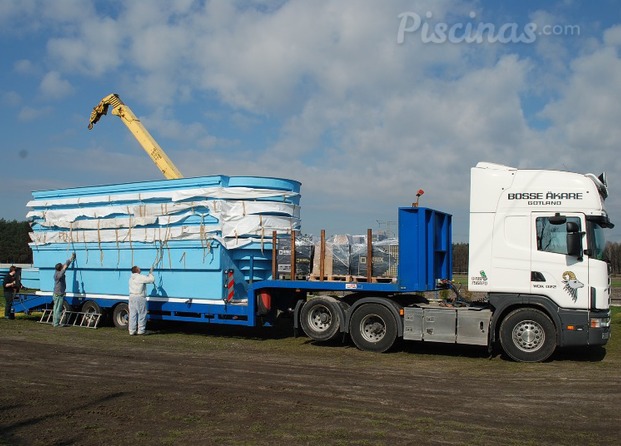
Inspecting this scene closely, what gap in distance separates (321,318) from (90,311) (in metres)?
7.49

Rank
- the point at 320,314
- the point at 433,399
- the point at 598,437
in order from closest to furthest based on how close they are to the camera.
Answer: the point at 598,437 < the point at 433,399 < the point at 320,314

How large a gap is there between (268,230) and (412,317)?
430 cm

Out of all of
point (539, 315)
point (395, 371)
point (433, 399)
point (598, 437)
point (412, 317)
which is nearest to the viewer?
point (598, 437)

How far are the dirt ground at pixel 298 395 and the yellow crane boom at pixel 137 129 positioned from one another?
6550 mm

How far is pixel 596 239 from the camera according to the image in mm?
11695

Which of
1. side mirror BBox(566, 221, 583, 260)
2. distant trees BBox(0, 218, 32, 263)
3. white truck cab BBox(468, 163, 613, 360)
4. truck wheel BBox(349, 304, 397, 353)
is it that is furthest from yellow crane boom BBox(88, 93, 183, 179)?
distant trees BBox(0, 218, 32, 263)

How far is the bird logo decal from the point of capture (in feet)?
37.8

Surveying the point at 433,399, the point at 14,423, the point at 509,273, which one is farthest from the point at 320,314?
the point at 14,423

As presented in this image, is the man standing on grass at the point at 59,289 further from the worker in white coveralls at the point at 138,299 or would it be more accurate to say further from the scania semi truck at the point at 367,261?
the worker in white coveralls at the point at 138,299

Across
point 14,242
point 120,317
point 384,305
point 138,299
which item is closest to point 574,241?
point 384,305

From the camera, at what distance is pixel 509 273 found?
1202cm

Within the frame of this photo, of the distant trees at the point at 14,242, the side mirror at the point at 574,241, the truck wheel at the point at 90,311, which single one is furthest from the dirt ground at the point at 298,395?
the distant trees at the point at 14,242

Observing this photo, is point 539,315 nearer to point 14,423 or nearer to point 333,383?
point 333,383

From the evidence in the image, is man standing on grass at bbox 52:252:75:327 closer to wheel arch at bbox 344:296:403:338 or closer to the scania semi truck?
the scania semi truck
